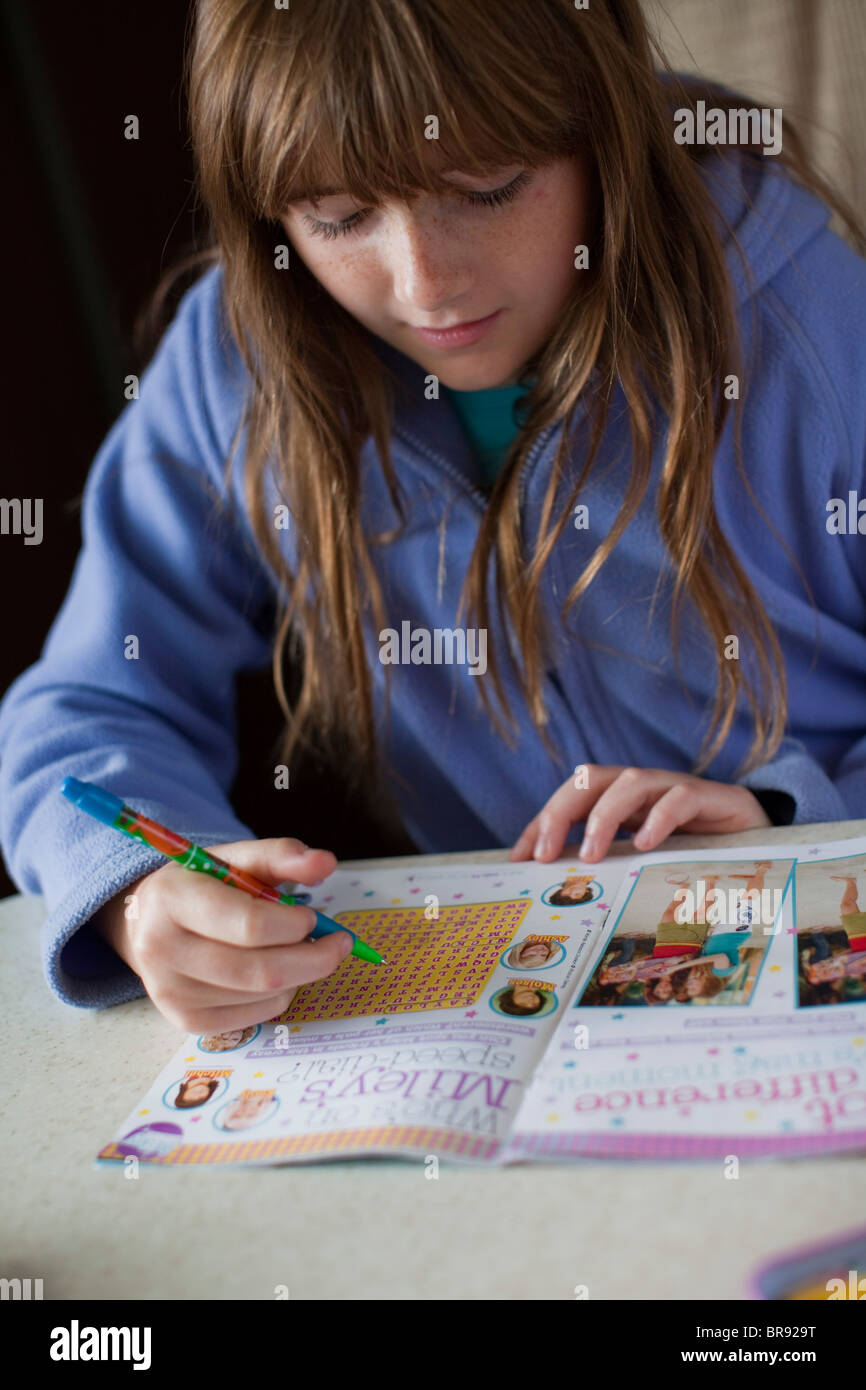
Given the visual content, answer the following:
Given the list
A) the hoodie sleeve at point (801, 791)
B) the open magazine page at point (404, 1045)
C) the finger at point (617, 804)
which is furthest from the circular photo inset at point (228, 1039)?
the hoodie sleeve at point (801, 791)

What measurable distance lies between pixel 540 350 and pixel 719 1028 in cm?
52

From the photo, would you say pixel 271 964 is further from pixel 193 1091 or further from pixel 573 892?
pixel 573 892

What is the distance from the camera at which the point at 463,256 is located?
72 cm

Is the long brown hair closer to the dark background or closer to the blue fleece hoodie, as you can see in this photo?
the blue fleece hoodie

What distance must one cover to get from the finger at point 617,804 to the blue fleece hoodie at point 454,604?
0.08 metres

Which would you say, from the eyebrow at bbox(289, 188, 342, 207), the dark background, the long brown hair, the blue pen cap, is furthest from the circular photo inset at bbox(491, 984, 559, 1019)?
the dark background

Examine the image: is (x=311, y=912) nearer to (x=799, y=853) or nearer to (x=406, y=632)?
(x=799, y=853)

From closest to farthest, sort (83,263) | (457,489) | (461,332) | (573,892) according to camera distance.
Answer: (573,892), (461,332), (457,489), (83,263)

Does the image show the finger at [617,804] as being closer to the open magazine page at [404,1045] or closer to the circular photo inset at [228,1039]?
the open magazine page at [404,1045]

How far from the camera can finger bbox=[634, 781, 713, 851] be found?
2.35 ft

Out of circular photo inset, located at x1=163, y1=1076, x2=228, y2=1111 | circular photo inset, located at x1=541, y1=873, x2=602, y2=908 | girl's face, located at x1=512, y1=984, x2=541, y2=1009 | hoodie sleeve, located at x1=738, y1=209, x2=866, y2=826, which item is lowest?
circular photo inset, located at x1=163, y1=1076, x2=228, y2=1111

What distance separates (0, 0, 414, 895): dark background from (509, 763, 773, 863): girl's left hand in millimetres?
431

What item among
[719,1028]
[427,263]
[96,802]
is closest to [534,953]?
[719,1028]

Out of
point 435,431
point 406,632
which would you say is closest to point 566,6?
point 435,431
